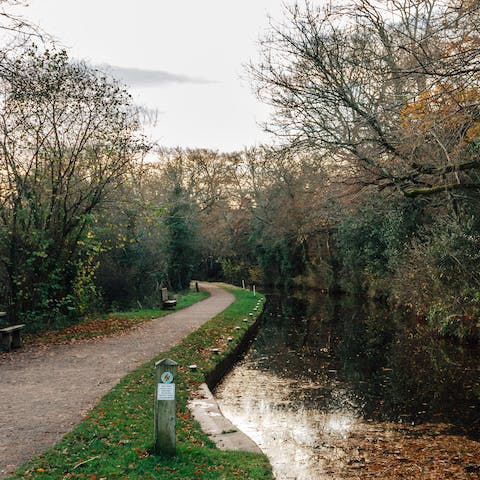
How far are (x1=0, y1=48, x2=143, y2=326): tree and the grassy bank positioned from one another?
25.2ft

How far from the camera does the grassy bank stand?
5375mm

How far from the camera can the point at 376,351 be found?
48.9 ft

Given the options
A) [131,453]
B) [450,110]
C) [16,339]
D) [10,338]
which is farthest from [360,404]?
[16,339]

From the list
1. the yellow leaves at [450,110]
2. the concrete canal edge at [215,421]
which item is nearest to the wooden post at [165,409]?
the concrete canal edge at [215,421]

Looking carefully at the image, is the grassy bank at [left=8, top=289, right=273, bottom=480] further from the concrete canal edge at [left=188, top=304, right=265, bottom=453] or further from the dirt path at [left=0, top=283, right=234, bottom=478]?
the dirt path at [left=0, top=283, right=234, bottom=478]

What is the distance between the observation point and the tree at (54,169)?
47.5 feet

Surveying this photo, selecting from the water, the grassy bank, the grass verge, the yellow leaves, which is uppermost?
the yellow leaves

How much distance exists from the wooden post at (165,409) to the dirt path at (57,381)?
1.41m

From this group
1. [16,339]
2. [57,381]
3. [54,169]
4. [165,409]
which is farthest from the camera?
[54,169]

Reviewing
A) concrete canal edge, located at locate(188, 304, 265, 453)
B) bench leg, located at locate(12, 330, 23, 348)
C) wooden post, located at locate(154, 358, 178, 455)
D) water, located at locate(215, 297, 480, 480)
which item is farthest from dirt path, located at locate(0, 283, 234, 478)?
water, located at locate(215, 297, 480, 480)

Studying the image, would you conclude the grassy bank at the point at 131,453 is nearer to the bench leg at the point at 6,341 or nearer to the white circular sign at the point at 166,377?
the white circular sign at the point at 166,377

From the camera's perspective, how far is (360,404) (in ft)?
31.6

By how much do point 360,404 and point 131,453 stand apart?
5186 mm

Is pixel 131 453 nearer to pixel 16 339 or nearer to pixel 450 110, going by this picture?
pixel 450 110
